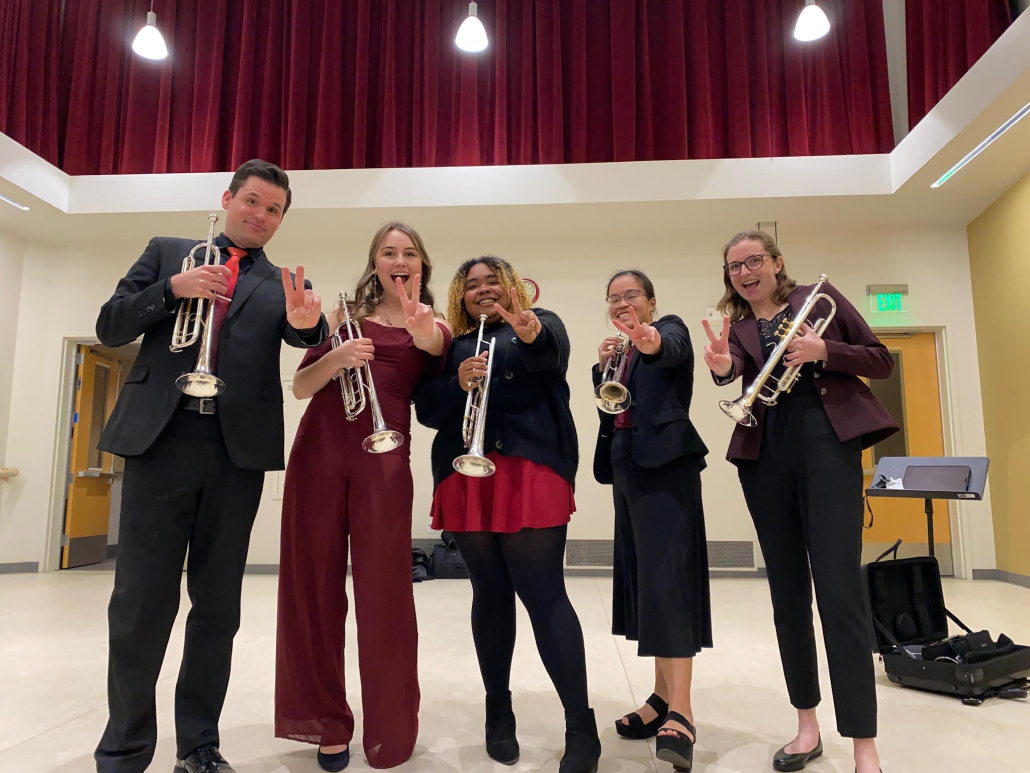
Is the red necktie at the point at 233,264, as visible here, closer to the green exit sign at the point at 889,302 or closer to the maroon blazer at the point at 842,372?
the maroon blazer at the point at 842,372

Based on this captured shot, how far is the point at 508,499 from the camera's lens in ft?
6.89

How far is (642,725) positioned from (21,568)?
23.1ft

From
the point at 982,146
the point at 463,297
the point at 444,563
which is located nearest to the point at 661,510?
the point at 463,297

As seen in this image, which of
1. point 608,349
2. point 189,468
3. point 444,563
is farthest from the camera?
point 444,563

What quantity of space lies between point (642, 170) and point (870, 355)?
4490 millimetres

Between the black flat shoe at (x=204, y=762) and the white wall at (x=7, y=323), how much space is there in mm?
6390

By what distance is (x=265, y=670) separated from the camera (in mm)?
3246

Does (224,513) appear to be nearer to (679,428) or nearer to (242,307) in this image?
(242,307)

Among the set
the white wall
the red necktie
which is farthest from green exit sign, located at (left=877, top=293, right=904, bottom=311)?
the white wall

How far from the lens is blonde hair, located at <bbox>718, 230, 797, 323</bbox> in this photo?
2295 mm

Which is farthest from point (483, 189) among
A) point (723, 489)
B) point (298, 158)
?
point (723, 489)

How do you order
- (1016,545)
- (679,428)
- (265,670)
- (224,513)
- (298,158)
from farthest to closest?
(298,158) < (1016,545) < (265,670) < (679,428) < (224,513)

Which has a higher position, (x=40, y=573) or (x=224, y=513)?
(x=224, y=513)

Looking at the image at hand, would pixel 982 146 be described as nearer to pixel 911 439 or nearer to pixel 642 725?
pixel 911 439
